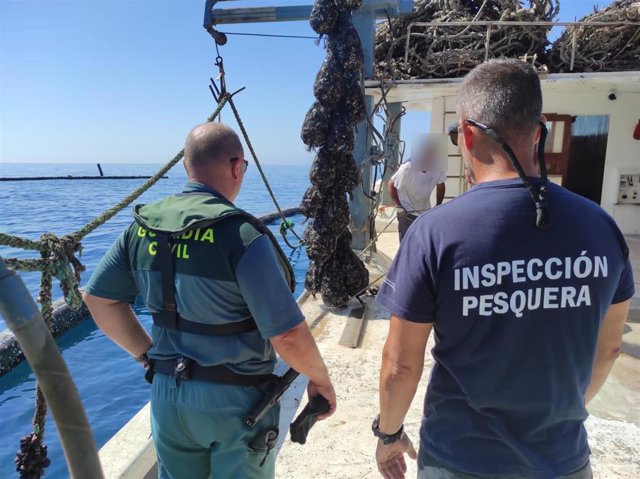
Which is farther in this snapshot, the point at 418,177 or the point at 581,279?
the point at 418,177

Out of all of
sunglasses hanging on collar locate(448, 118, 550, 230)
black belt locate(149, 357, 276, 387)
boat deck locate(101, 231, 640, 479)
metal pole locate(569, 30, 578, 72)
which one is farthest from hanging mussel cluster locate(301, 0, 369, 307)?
metal pole locate(569, 30, 578, 72)

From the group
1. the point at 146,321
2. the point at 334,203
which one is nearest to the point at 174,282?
the point at 334,203

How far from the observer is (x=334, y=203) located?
17.1ft

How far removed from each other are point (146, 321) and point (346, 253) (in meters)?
5.96

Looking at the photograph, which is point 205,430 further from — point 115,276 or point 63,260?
point 63,260

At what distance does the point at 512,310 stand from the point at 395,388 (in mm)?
504

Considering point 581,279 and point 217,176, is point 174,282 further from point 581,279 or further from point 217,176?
point 581,279

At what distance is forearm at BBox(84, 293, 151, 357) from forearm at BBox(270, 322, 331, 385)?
2.89 ft

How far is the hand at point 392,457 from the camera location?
1732 mm

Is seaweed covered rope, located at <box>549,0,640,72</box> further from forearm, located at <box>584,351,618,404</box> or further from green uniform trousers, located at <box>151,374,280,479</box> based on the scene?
green uniform trousers, located at <box>151,374,280,479</box>

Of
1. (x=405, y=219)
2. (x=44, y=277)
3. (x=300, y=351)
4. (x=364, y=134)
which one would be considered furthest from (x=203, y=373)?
(x=364, y=134)

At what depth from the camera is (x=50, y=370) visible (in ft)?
2.30

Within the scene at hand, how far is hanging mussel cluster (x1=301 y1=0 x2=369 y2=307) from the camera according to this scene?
485 cm

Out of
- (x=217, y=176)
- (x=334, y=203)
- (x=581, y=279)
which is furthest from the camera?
(x=334, y=203)
